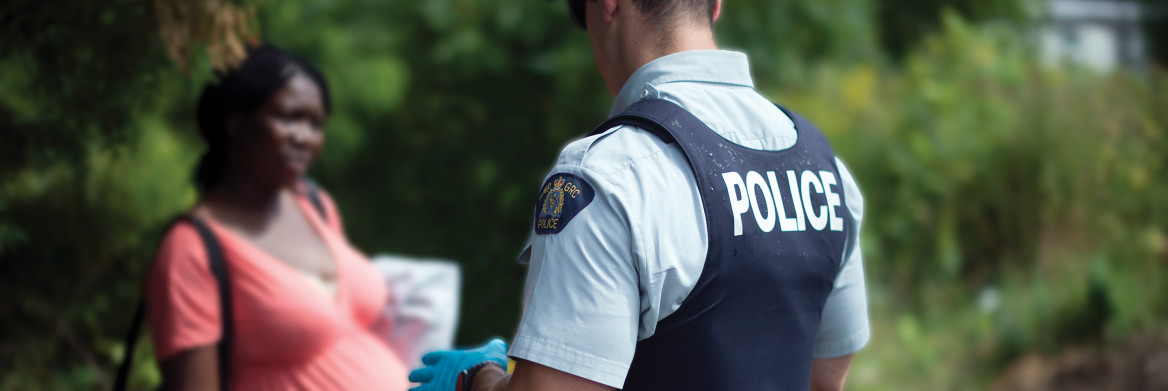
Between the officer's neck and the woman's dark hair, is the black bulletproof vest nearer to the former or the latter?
the officer's neck

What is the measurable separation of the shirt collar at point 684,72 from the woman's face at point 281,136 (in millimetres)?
1533

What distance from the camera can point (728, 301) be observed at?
1.46 m

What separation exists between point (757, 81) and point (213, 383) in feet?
10.9

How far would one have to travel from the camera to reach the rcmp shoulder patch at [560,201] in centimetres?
138

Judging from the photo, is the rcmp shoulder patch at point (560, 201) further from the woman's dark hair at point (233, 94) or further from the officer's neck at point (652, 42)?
the woman's dark hair at point (233, 94)

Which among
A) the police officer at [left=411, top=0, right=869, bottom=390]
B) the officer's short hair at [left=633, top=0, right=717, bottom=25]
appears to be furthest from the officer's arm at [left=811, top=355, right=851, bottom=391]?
the officer's short hair at [left=633, top=0, right=717, bottom=25]

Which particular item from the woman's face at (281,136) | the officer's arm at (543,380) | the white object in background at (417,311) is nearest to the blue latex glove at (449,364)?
the officer's arm at (543,380)

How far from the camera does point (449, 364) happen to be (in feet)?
5.32

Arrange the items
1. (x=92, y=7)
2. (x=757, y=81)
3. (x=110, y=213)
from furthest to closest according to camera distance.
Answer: (x=757, y=81) < (x=110, y=213) < (x=92, y=7)

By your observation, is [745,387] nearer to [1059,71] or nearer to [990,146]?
[990,146]

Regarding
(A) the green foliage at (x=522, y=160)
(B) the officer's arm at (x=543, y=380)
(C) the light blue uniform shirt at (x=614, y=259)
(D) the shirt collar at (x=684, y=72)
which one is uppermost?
(D) the shirt collar at (x=684, y=72)

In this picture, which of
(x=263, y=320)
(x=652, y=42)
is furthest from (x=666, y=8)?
(x=263, y=320)

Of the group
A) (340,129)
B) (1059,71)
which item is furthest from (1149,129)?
(340,129)

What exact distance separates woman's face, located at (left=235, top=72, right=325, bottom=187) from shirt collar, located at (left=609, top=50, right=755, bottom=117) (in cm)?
153
